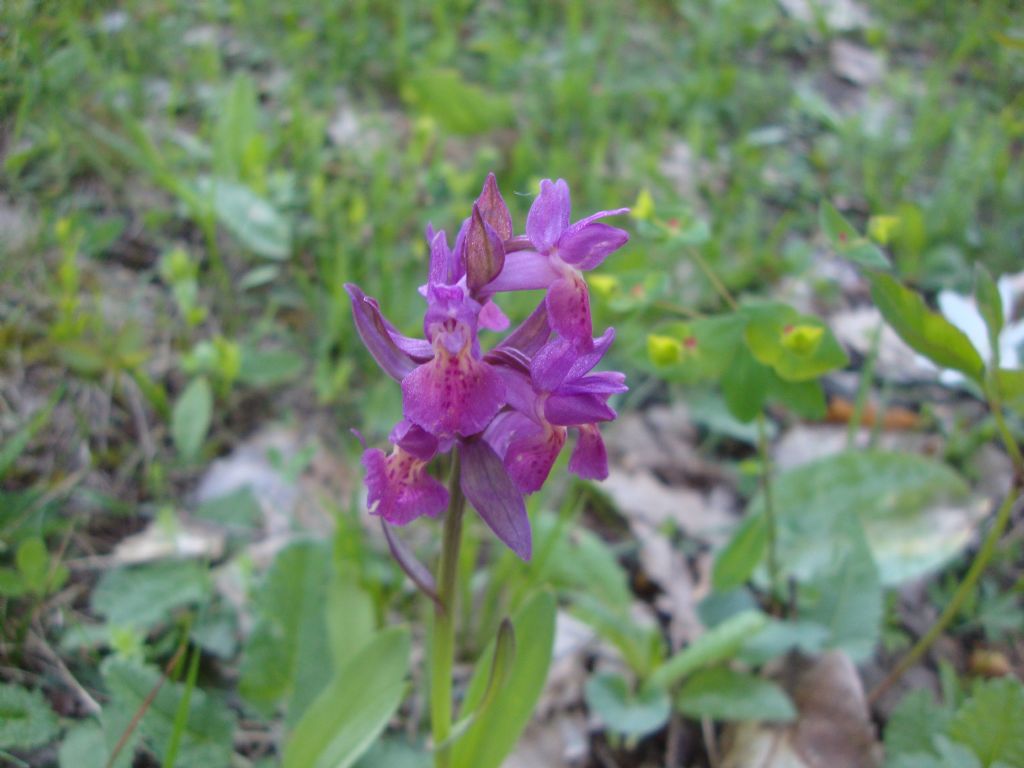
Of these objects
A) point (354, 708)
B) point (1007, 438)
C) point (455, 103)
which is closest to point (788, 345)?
point (1007, 438)

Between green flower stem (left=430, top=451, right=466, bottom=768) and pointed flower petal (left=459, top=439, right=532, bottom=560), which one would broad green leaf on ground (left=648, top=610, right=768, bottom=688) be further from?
pointed flower petal (left=459, top=439, right=532, bottom=560)

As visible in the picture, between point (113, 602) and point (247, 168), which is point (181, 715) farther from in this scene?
point (247, 168)

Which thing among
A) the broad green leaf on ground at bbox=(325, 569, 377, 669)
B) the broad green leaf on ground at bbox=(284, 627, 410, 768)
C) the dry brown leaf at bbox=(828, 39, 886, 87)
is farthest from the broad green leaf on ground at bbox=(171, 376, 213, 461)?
the dry brown leaf at bbox=(828, 39, 886, 87)

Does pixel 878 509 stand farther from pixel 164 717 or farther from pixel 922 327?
pixel 164 717

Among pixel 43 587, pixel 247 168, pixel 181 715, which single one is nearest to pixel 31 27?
pixel 247 168

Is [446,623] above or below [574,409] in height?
below

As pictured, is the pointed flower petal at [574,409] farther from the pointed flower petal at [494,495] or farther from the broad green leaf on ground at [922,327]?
the broad green leaf on ground at [922,327]

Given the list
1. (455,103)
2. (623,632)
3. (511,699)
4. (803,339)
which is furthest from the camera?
(455,103)
